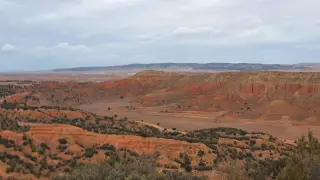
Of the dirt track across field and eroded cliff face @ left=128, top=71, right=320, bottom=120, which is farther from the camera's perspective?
eroded cliff face @ left=128, top=71, right=320, bottom=120

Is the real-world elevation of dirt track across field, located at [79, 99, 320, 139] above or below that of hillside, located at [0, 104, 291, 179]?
below

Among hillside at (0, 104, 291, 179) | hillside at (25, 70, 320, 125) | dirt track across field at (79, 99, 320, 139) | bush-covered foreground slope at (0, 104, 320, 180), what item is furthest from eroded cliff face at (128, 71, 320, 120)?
hillside at (0, 104, 291, 179)

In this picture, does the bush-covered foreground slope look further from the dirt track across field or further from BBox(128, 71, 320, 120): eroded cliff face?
BBox(128, 71, 320, 120): eroded cliff face

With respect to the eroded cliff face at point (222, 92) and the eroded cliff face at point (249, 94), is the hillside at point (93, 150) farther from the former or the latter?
the eroded cliff face at point (222, 92)

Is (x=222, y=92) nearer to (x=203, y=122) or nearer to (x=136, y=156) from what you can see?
(x=203, y=122)

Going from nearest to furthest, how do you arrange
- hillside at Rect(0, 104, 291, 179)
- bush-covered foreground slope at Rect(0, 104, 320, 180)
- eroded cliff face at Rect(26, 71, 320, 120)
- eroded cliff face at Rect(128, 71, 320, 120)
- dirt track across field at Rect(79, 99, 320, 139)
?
1. bush-covered foreground slope at Rect(0, 104, 320, 180)
2. hillside at Rect(0, 104, 291, 179)
3. dirt track across field at Rect(79, 99, 320, 139)
4. eroded cliff face at Rect(128, 71, 320, 120)
5. eroded cliff face at Rect(26, 71, 320, 120)

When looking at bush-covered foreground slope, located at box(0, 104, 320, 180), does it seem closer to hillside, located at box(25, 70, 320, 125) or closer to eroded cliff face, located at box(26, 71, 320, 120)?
hillside, located at box(25, 70, 320, 125)

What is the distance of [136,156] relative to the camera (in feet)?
80.6

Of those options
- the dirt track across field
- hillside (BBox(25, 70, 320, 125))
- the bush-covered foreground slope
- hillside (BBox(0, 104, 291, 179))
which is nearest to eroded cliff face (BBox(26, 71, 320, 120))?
hillside (BBox(25, 70, 320, 125))

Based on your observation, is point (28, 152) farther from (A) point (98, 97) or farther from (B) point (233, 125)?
(A) point (98, 97)

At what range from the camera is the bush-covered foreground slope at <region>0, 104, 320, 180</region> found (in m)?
14.8

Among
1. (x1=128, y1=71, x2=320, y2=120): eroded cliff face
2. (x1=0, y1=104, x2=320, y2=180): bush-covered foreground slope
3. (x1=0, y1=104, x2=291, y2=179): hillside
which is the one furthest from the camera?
(x1=128, y1=71, x2=320, y2=120): eroded cliff face

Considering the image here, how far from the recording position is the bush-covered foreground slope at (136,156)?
48.5 ft

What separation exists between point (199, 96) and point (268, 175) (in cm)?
6090
